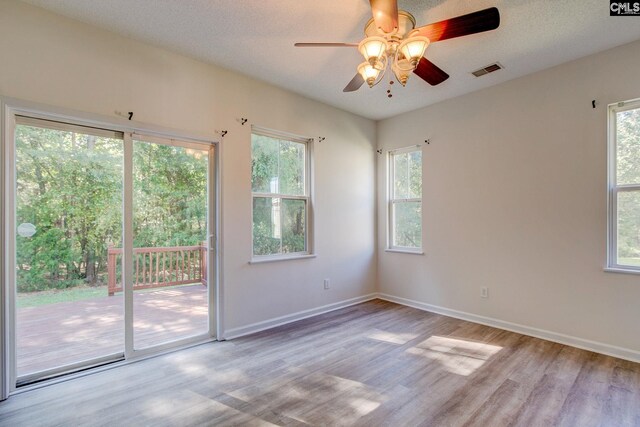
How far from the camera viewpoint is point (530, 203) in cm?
330

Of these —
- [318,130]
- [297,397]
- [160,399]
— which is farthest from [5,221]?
[318,130]

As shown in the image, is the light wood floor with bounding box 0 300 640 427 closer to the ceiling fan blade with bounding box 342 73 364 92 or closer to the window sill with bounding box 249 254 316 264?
the window sill with bounding box 249 254 316 264

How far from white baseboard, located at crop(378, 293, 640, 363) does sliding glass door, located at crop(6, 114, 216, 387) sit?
283 cm

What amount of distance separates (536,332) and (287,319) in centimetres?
276

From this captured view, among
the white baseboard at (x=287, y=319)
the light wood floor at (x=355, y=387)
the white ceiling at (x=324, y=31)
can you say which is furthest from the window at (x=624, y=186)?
the white baseboard at (x=287, y=319)

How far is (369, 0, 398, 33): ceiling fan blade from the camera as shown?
176 centimetres

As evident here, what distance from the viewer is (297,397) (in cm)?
219

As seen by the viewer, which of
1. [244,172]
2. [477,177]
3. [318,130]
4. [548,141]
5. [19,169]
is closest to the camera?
[19,169]

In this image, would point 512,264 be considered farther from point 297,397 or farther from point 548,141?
point 297,397

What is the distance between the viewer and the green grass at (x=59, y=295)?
2.36 metres

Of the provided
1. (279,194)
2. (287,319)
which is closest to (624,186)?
(279,194)

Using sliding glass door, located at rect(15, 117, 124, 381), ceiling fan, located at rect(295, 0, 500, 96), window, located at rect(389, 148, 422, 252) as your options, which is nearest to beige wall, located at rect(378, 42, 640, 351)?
window, located at rect(389, 148, 422, 252)

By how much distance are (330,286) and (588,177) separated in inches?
121

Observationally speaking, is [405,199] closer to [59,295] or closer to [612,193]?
[612,193]
